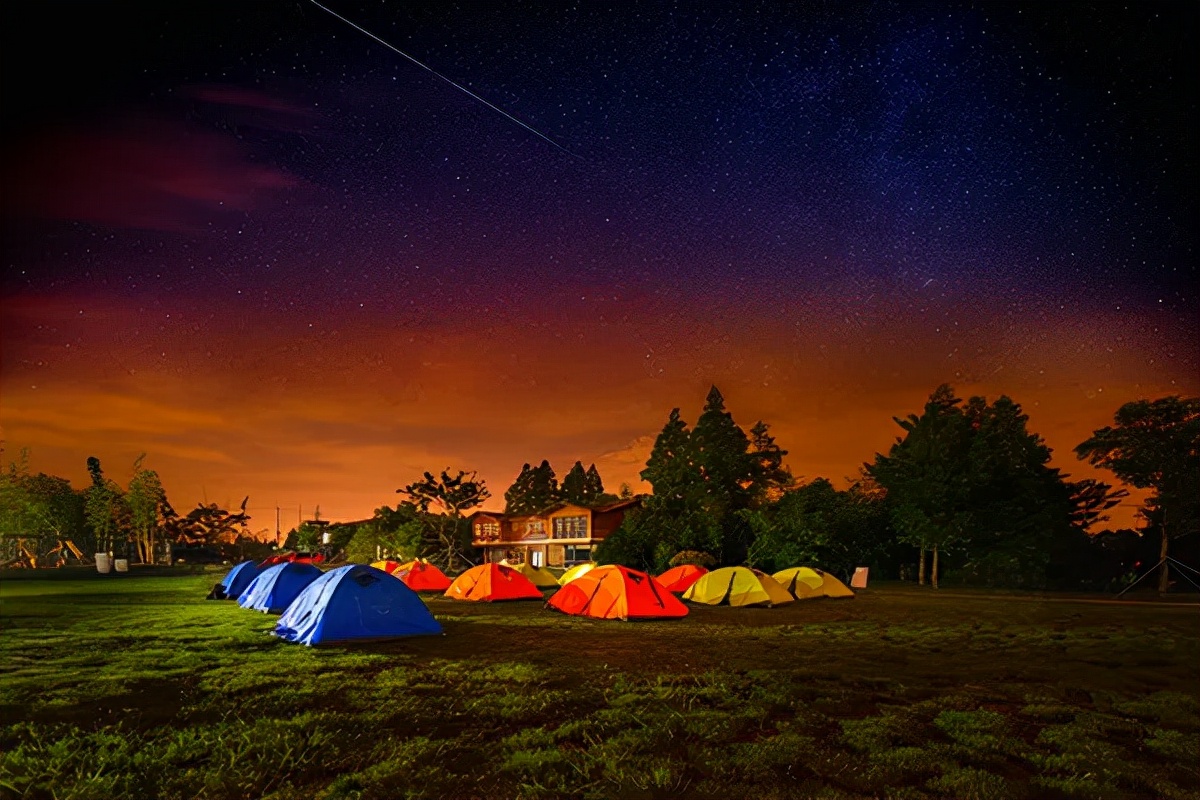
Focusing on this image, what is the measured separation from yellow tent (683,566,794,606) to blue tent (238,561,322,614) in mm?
12438

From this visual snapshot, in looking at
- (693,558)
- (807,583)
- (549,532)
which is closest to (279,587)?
(807,583)

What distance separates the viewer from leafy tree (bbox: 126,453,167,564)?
5900 centimetres

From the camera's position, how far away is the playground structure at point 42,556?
161 ft

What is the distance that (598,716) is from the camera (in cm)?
782

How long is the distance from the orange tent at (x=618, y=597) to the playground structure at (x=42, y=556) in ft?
151

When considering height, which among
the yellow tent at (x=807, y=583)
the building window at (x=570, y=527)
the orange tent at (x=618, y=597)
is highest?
the orange tent at (x=618, y=597)

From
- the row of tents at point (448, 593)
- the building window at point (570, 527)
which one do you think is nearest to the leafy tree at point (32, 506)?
the row of tents at point (448, 593)

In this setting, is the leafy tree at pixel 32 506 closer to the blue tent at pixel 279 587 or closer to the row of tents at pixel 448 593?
the row of tents at pixel 448 593

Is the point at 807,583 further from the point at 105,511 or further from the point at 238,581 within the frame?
the point at 105,511

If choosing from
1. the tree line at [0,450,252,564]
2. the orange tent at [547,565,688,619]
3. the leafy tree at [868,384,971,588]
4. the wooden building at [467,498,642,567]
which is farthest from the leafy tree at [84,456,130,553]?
the leafy tree at [868,384,971,588]

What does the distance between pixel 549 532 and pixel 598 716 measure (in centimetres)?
5223

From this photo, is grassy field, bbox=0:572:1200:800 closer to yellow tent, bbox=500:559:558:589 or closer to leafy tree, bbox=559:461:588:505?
yellow tent, bbox=500:559:558:589

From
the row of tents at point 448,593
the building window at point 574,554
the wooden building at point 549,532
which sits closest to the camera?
the row of tents at point 448,593

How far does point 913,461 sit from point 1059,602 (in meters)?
11.7
